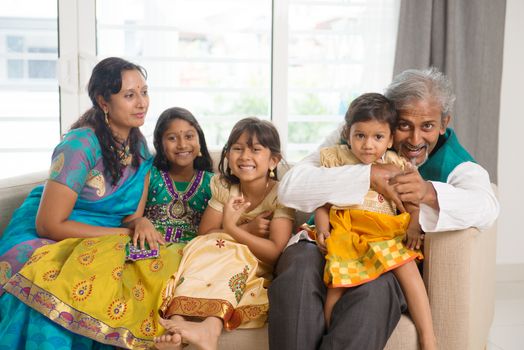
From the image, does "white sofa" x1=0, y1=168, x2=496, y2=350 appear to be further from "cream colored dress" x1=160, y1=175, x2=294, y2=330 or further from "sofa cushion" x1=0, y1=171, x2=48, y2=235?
"sofa cushion" x1=0, y1=171, x2=48, y2=235

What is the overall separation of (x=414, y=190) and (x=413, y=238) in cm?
14

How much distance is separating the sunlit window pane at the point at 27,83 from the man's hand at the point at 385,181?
2.04 metres

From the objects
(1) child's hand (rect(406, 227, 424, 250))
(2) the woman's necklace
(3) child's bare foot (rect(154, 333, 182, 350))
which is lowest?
(3) child's bare foot (rect(154, 333, 182, 350))

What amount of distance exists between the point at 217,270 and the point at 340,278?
0.38 meters

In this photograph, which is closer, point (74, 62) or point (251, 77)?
point (74, 62)

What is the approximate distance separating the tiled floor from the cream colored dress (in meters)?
1.17

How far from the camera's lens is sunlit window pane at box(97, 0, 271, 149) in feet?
11.4

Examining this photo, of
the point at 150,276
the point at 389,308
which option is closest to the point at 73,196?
the point at 150,276

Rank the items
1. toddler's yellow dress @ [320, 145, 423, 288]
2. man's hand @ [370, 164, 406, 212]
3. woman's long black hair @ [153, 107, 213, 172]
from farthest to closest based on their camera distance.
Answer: woman's long black hair @ [153, 107, 213, 172] → man's hand @ [370, 164, 406, 212] → toddler's yellow dress @ [320, 145, 423, 288]

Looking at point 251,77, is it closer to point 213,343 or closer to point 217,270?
point 217,270

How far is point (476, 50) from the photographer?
11.3ft

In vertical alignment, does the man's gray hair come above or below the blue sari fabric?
above

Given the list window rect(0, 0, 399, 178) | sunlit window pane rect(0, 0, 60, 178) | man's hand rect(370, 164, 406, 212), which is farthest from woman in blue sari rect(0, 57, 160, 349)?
sunlit window pane rect(0, 0, 60, 178)

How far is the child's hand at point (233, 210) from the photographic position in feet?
7.06
